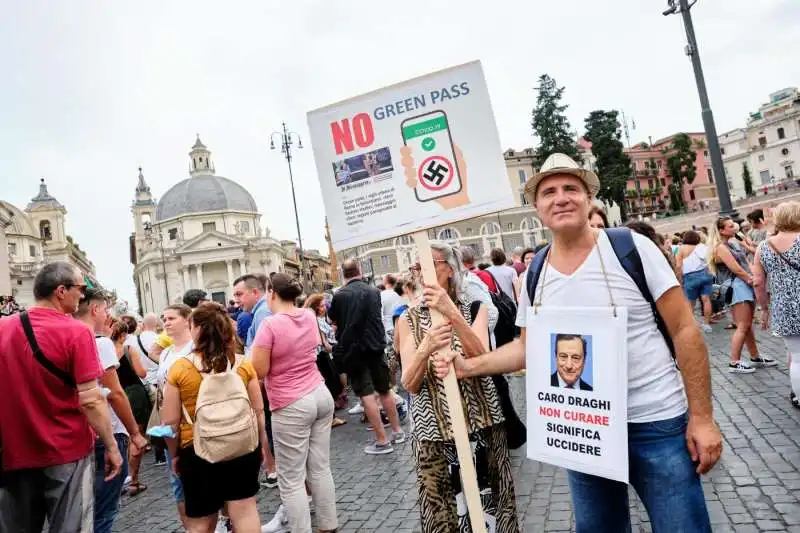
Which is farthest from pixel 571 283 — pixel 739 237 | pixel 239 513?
pixel 739 237

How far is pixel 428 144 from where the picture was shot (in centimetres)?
263

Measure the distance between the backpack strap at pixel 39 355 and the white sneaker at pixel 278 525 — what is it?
6.60 feet

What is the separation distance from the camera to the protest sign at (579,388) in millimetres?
2078

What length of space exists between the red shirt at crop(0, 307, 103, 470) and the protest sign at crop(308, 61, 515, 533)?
1.74 metres

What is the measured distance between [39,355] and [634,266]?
3128 millimetres

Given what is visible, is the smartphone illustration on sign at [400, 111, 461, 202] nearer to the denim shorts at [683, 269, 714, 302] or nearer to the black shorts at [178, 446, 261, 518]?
the black shorts at [178, 446, 261, 518]

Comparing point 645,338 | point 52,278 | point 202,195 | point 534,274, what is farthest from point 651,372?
point 202,195

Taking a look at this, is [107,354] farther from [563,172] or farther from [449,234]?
[449,234]

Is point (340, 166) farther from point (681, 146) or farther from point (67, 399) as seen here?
point (681, 146)

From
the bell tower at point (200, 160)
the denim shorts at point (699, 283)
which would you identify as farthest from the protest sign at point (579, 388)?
the bell tower at point (200, 160)

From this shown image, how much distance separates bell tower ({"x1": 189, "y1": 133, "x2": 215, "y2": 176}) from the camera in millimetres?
96500

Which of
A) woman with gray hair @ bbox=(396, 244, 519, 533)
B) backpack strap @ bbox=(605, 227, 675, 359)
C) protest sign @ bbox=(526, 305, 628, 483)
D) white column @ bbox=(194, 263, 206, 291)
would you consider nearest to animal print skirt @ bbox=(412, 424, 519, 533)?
woman with gray hair @ bbox=(396, 244, 519, 533)

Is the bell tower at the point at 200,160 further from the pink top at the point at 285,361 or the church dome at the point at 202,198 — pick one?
the pink top at the point at 285,361

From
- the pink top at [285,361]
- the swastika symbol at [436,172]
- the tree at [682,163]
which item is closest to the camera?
the swastika symbol at [436,172]
